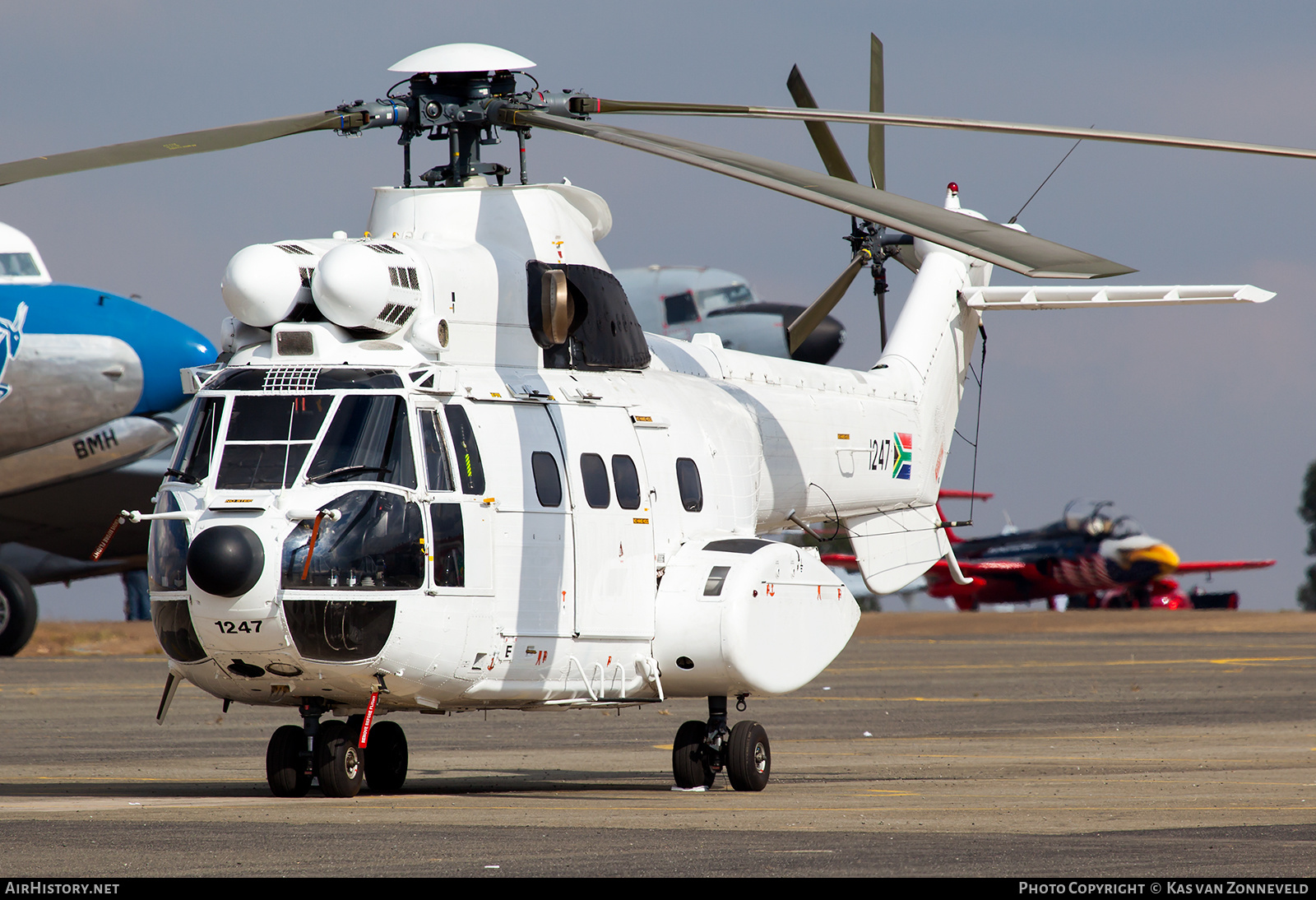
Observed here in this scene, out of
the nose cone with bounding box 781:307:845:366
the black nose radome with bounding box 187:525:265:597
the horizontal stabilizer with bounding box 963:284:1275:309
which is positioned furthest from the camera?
the nose cone with bounding box 781:307:845:366

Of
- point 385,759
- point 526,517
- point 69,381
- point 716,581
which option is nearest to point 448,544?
point 526,517

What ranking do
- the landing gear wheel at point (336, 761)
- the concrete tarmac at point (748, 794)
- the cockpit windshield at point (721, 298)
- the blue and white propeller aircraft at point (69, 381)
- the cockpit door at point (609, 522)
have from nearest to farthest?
1. the concrete tarmac at point (748, 794)
2. the landing gear wheel at point (336, 761)
3. the cockpit door at point (609, 522)
4. the blue and white propeller aircraft at point (69, 381)
5. the cockpit windshield at point (721, 298)

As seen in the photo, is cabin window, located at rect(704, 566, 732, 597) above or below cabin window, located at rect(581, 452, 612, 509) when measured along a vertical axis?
below

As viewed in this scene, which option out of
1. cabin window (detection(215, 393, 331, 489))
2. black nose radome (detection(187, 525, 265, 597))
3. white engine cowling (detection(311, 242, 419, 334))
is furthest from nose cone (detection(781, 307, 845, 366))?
black nose radome (detection(187, 525, 265, 597))

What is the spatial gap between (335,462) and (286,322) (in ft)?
4.24

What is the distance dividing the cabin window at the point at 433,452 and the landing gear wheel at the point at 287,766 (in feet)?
7.13

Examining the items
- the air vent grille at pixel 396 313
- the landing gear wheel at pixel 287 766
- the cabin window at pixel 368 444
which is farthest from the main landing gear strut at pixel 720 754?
the air vent grille at pixel 396 313

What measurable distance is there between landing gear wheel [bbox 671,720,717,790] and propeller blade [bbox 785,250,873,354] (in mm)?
5547

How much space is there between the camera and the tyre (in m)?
30.4

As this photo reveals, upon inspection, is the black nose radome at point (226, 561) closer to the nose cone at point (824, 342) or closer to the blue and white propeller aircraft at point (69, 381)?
the blue and white propeller aircraft at point (69, 381)

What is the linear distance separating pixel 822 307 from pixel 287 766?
28.4ft

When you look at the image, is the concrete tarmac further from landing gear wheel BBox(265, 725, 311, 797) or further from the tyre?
the tyre

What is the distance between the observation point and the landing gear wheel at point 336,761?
41.7 ft

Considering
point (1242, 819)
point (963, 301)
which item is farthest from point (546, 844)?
point (963, 301)
